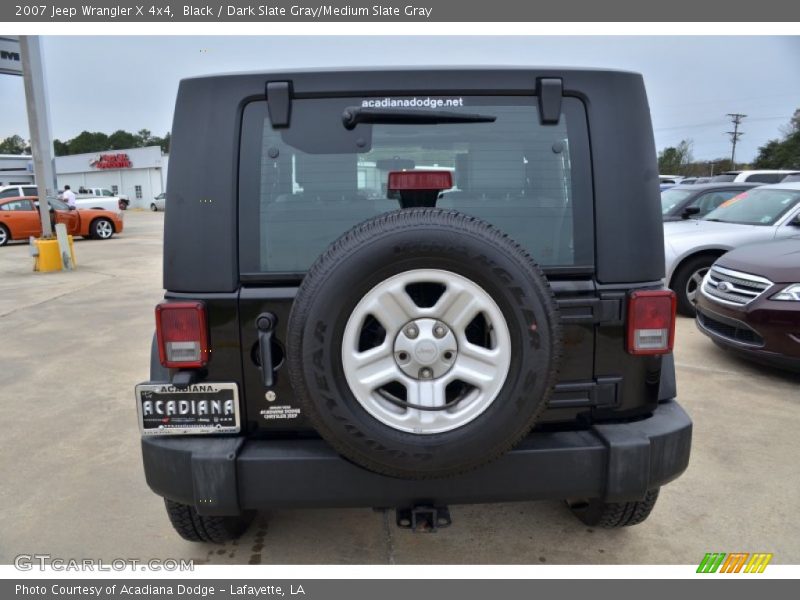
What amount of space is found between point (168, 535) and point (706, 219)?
24.1 ft

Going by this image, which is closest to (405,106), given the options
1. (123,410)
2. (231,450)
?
(231,450)

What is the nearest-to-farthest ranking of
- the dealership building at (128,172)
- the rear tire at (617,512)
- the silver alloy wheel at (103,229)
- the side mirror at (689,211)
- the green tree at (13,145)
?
the rear tire at (617,512) → the side mirror at (689,211) → the silver alloy wheel at (103,229) → the dealership building at (128,172) → the green tree at (13,145)

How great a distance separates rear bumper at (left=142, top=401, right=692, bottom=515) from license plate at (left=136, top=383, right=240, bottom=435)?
0.15 feet

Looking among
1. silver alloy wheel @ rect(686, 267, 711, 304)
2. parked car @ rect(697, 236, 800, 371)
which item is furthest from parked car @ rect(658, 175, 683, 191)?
parked car @ rect(697, 236, 800, 371)

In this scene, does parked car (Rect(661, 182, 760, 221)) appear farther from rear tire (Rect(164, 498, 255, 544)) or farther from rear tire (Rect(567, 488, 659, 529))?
rear tire (Rect(164, 498, 255, 544))

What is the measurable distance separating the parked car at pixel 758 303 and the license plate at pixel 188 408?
14.1ft

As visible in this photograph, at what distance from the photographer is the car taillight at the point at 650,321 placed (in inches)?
87.3

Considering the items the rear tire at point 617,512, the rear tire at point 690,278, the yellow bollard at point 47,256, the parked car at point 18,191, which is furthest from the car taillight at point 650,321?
the parked car at point 18,191

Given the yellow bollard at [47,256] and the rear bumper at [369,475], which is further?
the yellow bollard at [47,256]

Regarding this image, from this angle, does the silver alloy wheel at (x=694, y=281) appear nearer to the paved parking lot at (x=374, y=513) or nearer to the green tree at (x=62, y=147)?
the paved parking lot at (x=374, y=513)

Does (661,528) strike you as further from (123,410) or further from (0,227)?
(0,227)

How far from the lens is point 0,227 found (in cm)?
1733

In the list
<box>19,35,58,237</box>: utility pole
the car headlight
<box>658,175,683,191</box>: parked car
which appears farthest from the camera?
<box>658,175,683,191</box>: parked car

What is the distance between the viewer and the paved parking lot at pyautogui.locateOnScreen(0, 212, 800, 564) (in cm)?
275
